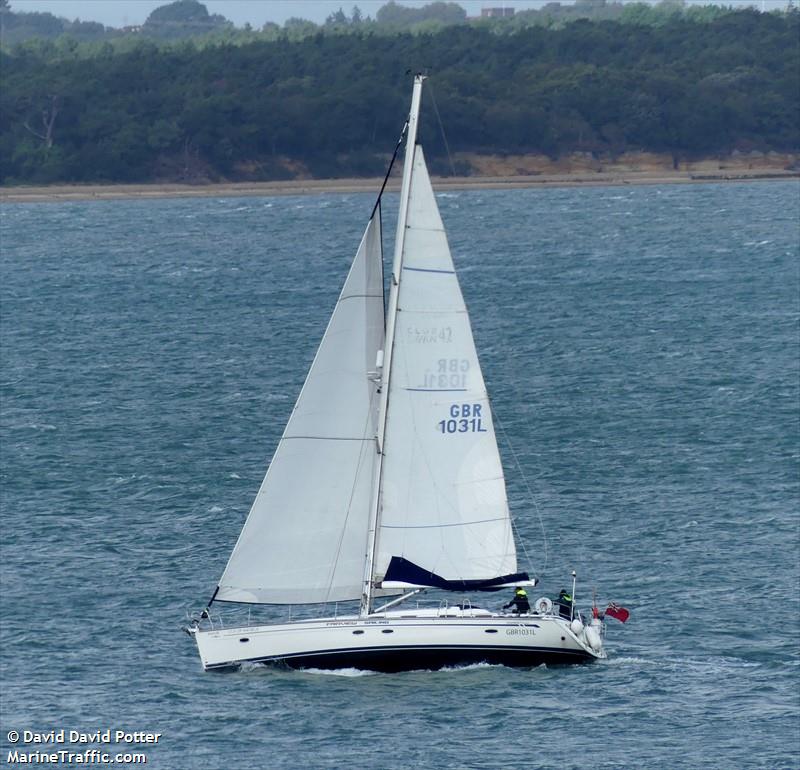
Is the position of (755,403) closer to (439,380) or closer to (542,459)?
(542,459)

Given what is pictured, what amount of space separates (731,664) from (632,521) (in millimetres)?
14932

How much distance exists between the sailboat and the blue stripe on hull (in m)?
0.04

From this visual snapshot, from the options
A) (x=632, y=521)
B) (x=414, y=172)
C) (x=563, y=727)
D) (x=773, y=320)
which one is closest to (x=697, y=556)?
(x=632, y=521)

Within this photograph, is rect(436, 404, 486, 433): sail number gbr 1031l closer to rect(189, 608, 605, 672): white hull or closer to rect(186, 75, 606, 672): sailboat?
rect(186, 75, 606, 672): sailboat

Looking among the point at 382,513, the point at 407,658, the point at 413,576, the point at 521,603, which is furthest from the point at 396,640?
the point at 521,603

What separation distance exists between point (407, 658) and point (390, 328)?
311 inches

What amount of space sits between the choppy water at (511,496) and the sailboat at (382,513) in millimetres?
1157

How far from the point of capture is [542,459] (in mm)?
71438

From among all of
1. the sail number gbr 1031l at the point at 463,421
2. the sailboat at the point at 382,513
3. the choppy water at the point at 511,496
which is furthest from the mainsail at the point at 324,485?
the choppy water at the point at 511,496

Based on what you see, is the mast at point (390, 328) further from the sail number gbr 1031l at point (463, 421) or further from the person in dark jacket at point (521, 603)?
the person in dark jacket at point (521, 603)

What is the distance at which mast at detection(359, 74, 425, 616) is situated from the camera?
1602 inches

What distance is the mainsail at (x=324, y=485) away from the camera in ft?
143

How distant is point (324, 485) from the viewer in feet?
145

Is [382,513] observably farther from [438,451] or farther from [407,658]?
[407,658]
